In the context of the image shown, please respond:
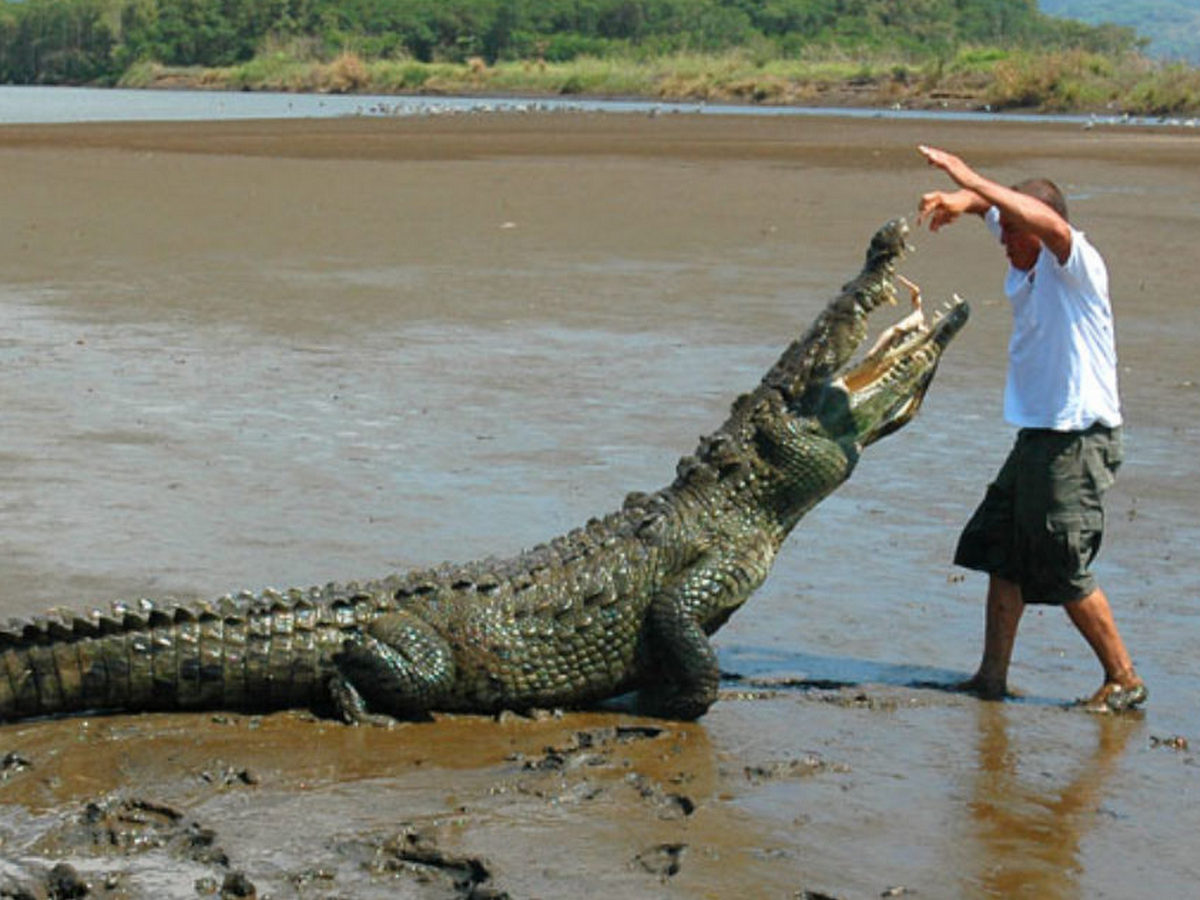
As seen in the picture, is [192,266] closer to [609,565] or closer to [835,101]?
[609,565]

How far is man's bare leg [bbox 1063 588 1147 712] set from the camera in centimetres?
556

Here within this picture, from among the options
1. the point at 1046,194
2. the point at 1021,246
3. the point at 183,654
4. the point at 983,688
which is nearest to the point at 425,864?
the point at 183,654

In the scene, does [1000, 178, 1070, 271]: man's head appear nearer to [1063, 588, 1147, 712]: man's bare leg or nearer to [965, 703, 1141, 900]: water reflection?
[1063, 588, 1147, 712]: man's bare leg

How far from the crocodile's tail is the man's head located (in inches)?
87.8

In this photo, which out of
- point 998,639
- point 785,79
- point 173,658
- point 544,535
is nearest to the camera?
point 173,658

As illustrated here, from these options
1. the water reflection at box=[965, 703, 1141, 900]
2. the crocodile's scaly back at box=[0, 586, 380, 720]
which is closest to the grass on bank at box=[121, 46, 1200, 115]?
the water reflection at box=[965, 703, 1141, 900]

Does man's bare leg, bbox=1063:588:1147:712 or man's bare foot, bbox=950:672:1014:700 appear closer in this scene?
man's bare leg, bbox=1063:588:1147:712

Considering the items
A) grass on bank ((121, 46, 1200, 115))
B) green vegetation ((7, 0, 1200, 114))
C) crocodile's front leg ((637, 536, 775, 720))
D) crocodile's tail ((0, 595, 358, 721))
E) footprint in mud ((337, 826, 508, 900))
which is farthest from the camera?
green vegetation ((7, 0, 1200, 114))

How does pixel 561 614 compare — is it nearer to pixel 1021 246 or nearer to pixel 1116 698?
pixel 1116 698

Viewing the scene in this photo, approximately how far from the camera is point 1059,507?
18.5ft

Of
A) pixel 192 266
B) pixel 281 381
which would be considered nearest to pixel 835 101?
pixel 192 266

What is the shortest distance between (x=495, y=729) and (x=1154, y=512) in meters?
3.55

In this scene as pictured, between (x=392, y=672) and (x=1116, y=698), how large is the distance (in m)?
2.08

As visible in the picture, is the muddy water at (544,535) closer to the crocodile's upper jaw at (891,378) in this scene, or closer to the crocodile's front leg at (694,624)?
the crocodile's front leg at (694,624)
